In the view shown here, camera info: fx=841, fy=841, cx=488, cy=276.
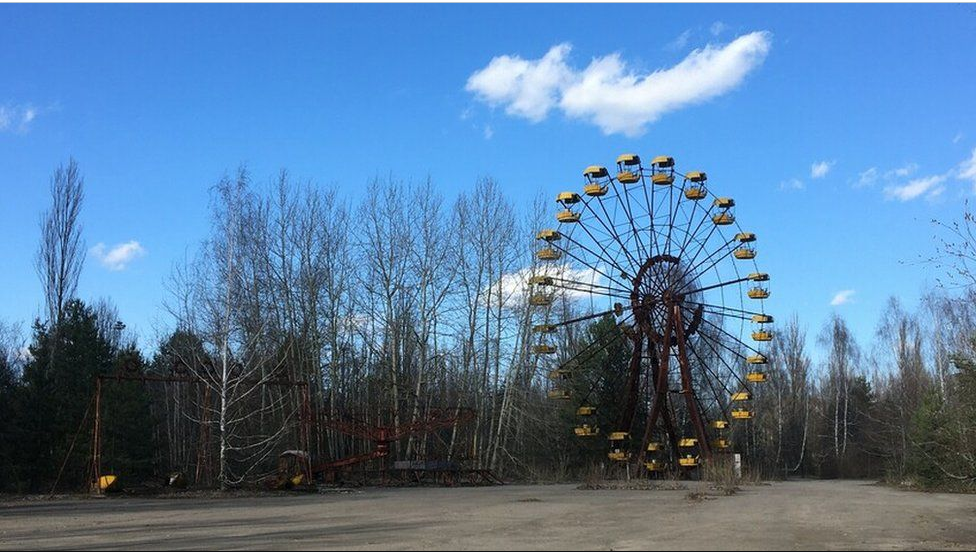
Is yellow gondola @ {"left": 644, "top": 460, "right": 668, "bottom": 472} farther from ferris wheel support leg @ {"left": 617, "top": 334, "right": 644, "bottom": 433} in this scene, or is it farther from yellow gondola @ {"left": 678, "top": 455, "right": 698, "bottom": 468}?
ferris wheel support leg @ {"left": 617, "top": 334, "right": 644, "bottom": 433}

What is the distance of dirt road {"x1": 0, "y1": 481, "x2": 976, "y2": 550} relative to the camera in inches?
464

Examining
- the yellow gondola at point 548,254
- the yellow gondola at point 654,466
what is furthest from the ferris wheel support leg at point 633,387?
the yellow gondola at point 548,254

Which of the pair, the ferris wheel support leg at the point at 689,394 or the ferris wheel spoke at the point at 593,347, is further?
the ferris wheel spoke at the point at 593,347

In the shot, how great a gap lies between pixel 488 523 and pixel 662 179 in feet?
83.9

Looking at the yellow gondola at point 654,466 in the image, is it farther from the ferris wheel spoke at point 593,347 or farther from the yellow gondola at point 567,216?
the yellow gondola at point 567,216

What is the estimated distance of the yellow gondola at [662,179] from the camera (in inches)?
1484

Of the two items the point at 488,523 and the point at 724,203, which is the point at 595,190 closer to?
the point at 724,203

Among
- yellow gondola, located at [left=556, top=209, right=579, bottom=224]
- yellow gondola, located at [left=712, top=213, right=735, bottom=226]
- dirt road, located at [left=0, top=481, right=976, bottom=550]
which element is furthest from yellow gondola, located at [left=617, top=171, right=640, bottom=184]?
dirt road, located at [left=0, top=481, right=976, bottom=550]

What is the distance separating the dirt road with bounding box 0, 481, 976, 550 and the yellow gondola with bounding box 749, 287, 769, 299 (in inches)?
552

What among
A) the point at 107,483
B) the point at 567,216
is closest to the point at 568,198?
the point at 567,216

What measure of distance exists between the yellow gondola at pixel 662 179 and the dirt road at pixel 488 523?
1763cm

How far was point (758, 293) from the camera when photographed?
36.5m

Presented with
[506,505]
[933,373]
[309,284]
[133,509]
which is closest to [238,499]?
[133,509]

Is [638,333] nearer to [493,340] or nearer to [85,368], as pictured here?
[493,340]
